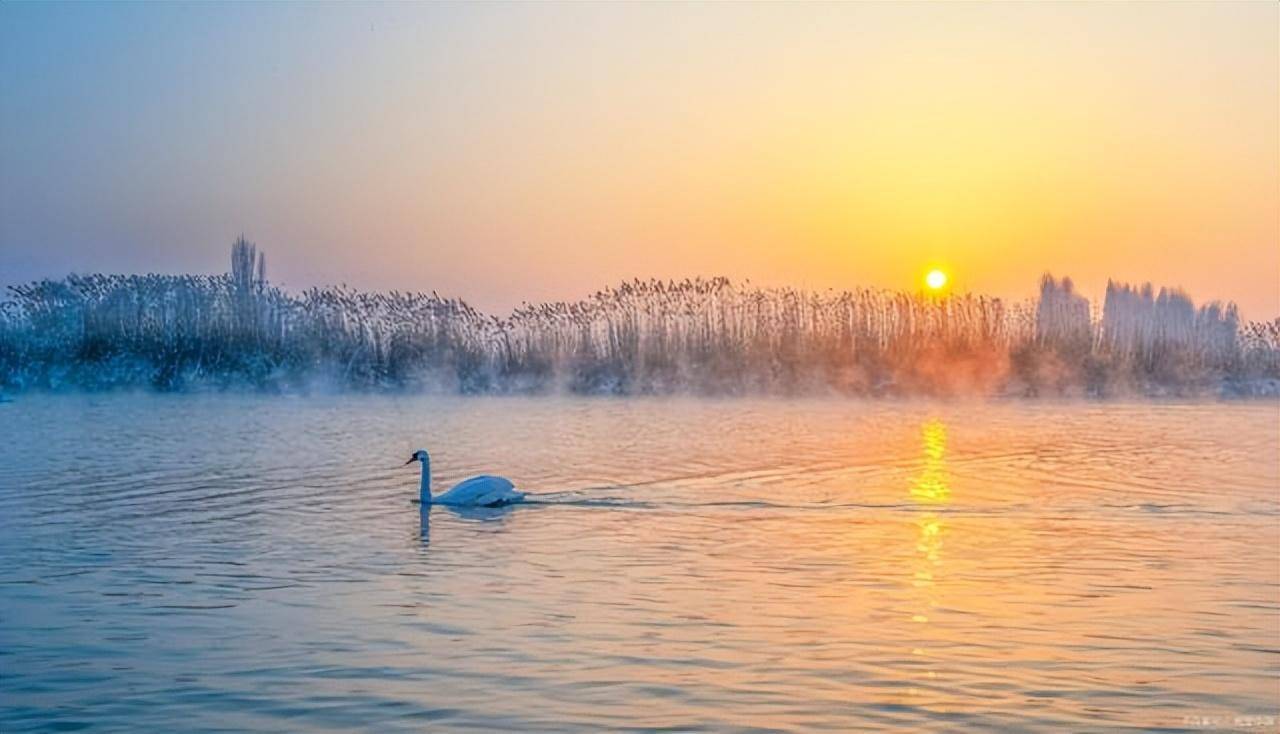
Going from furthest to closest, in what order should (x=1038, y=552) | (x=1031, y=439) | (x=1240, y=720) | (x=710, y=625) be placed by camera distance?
(x=1031, y=439), (x=1038, y=552), (x=710, y=625), (x=1240, y=720)

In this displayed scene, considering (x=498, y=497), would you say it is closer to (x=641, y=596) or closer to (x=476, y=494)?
(x=476, y=494)

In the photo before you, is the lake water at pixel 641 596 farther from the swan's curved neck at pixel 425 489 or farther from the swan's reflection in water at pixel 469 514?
the swan's curved neck at pixel 425 489

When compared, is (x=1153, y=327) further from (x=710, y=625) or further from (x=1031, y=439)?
(x=710, y=625)

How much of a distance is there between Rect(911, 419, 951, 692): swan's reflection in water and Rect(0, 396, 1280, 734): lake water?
0.06 meters

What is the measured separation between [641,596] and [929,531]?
4.74 meters

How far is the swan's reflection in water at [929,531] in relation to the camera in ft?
30.5

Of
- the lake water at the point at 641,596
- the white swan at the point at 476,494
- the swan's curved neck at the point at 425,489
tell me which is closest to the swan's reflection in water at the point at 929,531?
the lake water at the point at 641,596

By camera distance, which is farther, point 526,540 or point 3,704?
point 526,540

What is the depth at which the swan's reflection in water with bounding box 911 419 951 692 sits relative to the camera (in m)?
9.30

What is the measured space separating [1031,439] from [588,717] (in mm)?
23067

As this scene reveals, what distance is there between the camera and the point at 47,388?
179 ft

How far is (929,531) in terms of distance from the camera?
43.6 feet

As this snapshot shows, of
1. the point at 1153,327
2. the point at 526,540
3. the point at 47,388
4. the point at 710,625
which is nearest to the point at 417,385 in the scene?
the point at 47,388

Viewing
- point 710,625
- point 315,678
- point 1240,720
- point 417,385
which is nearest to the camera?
point 1240,720
